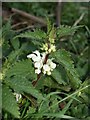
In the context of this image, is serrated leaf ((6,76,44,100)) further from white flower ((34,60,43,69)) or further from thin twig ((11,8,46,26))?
thin twig ((11,8,46,26))

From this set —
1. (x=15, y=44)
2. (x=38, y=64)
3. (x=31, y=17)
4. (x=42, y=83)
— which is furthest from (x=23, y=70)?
(x=31, y=17)

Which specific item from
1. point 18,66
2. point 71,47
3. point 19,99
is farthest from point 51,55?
point 71,47

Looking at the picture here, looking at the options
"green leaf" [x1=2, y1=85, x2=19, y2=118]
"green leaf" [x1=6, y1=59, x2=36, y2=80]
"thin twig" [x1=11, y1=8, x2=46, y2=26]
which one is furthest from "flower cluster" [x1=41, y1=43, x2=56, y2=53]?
"thin twig" [x1=11, y1=8, x2=46, y2=26]

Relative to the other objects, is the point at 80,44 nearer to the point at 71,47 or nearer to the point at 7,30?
the point at 71,47

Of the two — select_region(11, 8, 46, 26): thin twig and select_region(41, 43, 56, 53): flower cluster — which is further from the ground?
select_region(11, 8, 46, 26): thin twig

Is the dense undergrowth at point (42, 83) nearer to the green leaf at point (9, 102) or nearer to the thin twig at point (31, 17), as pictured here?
the green leaf at point (9, 102)

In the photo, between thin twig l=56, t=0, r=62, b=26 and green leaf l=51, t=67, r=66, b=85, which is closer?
green leaf l=51, t=67, r=66, b=85

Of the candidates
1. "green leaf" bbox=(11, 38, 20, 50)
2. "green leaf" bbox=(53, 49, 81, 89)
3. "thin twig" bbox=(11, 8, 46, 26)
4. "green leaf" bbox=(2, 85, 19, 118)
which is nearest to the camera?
"green leaf" bbox=(2, 85, 19, 118)
